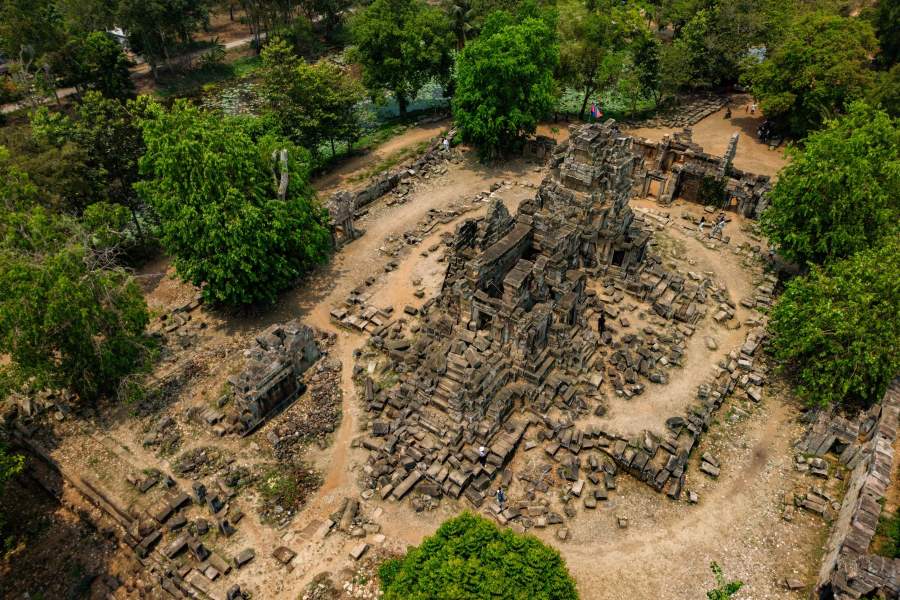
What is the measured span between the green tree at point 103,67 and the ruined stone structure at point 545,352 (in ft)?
157

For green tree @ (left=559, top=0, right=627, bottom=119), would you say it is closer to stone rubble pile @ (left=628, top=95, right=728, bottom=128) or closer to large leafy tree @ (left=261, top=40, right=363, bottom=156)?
stone rubble pile @ (left=628, top=95, right=728, bottom=128)

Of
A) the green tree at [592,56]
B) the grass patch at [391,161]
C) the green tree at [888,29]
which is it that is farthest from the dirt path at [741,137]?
the grass patch at [391,161]

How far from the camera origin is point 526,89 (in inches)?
2077

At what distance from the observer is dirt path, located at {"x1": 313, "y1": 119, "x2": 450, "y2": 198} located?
54594mm

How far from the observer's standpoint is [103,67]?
61531 millimetres

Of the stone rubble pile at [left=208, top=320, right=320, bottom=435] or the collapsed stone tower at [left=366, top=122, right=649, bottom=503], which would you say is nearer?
the collapsed stone tower at [left=366, top=122, right=649, bottom=503]

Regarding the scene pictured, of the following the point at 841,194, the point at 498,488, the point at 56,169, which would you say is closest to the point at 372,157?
the point at 56,169

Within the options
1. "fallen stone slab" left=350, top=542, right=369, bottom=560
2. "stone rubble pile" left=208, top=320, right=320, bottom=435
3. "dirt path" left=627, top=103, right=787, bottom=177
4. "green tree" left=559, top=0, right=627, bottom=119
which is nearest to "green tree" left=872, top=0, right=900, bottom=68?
"dirt path" left=627, top=103, right=787, bottom=177

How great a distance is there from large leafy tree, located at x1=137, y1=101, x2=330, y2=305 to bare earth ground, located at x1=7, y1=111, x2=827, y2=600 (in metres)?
4.09

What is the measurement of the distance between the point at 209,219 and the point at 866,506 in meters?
36.2

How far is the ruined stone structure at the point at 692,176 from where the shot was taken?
48.1 meters

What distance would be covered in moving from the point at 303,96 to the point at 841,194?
1680 inches

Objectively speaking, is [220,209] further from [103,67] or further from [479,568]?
[103,67]

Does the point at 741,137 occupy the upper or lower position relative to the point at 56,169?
lower
